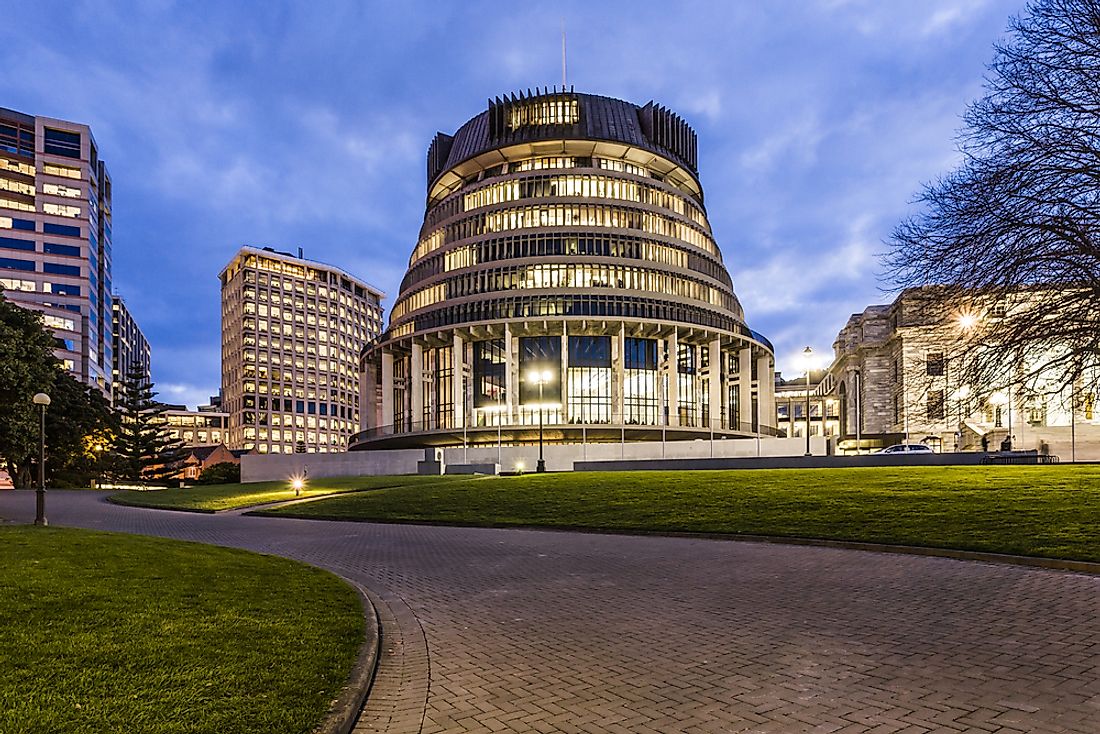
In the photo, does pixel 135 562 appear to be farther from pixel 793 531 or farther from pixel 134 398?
pixel 134 398

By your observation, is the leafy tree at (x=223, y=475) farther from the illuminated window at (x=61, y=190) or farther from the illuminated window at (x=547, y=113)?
the illuminated window at (x=61, y=190)

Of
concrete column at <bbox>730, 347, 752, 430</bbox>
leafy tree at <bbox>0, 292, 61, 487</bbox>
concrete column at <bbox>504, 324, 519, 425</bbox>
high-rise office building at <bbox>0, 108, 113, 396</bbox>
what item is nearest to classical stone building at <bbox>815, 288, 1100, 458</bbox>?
concrete column at <bbox>730, 347, 752, 430</bbox>

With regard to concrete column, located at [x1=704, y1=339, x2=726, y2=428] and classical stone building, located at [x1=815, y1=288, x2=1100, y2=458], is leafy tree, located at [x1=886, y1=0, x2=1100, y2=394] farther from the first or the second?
concrete column, located at [x1=704, y1=339, x2=726, y2=428]

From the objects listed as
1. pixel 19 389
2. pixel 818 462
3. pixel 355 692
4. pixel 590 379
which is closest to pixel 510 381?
pixel 590 379

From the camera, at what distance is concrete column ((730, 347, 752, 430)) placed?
76.9 meters

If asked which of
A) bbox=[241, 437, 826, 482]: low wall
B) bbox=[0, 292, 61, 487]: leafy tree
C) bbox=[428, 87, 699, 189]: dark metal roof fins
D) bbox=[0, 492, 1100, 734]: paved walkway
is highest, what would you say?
bbox=[428, 87, 699, 189]: dark metal roof fins

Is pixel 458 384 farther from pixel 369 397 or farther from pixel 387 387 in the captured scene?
pixel 369 397

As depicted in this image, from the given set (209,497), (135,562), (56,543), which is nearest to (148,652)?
(135,562)

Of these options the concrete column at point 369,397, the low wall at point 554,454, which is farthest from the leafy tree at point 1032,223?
the concrete column at point 369,397

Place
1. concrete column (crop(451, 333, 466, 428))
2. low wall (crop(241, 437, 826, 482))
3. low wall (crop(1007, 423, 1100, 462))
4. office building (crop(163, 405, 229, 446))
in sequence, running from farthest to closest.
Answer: office building (crop(163, 405, 229, 446))
concrete column (crop(451, 333, 466, 428))
low wall (crop(1007, 423, 1100, 462))
low wall (crop(241, 437, 826, 482))

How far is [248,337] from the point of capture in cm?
16850

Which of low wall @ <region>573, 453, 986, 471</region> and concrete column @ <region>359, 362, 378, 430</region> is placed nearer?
low wall @ <region>573, 453, 986, 471</region>

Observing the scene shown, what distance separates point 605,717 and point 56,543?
43.5ft

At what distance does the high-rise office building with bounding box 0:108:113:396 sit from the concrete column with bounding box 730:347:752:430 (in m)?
98.5
